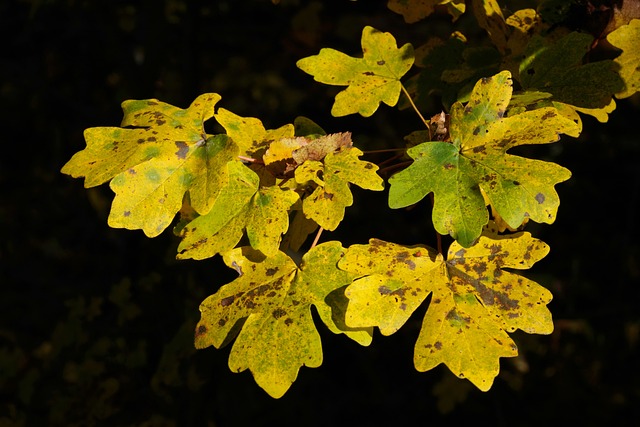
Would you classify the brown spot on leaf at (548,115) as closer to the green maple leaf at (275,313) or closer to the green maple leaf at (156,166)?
the green maple leaf at (275,313)

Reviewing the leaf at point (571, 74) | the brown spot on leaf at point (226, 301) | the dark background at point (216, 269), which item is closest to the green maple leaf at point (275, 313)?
the brown spot on leaf at point (226, 301)

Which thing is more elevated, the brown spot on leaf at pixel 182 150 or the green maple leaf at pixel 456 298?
the brown spot on leaf at pixel 182 150

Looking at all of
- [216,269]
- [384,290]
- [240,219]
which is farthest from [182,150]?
[216,269]

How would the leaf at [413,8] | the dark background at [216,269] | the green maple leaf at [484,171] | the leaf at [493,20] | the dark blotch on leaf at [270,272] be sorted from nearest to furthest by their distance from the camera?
1. the green maple leaf at [484,171]
2. the dark blotch on leaf at [270,272]
3. the leaf at [493,20]
4. the leaf at [413,8]
5. the dark background at [216,269]

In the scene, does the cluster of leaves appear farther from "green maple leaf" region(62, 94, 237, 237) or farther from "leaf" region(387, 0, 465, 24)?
"leaf" region(387, 0, 465, 24)

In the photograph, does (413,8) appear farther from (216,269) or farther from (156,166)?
(216,269)

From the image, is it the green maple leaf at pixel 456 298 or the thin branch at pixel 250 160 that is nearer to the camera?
the green maple leaf at pixel 456 298

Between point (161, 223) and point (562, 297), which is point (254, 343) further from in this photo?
point (562, 297)

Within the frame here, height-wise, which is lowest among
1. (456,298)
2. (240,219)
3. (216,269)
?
(216,269)
